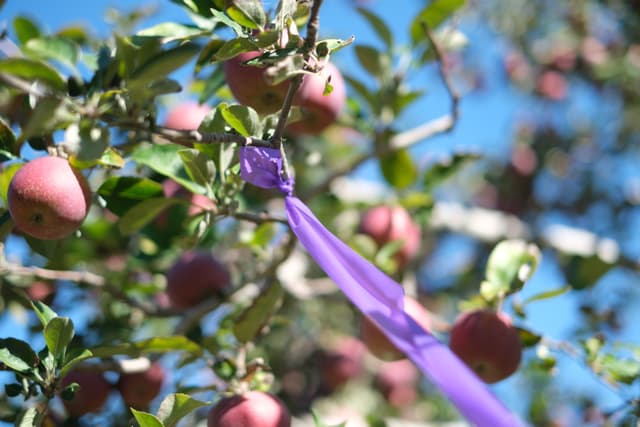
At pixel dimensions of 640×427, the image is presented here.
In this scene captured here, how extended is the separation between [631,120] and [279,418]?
2.51 meters

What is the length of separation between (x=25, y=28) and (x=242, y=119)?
58 cm

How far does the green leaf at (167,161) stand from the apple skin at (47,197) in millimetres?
131

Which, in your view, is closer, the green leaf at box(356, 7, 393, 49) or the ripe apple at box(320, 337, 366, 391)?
the green leaf at box(356, 7, 393, 49)

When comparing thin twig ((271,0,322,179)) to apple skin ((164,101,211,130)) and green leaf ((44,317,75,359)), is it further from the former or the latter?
apple skin ((164,101,211,130))

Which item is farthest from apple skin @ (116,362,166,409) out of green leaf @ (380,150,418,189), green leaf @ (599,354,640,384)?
green leaf @ (599,354,640,384)

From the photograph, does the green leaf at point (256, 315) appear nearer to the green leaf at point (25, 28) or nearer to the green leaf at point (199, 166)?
the green leaf at point (199, 166)

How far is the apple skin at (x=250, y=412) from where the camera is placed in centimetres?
114

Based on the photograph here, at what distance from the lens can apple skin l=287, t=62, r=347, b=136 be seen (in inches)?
53.0

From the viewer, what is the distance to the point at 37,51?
0.87 meters

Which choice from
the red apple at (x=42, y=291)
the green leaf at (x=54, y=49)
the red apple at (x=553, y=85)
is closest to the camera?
the green leaf at (x=54, y=49)

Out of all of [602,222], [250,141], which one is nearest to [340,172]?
[250,141]

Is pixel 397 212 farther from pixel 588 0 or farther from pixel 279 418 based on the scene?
pixel 588 0

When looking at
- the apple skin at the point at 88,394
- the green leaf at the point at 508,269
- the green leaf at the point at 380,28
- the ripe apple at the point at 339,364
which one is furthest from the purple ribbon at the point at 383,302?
the ripe apple at the point at 339,364

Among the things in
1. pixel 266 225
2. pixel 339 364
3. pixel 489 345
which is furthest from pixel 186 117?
pixel 339 364
